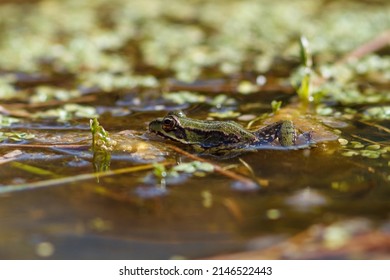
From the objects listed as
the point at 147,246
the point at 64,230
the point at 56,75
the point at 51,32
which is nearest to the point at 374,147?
the point at 147,246

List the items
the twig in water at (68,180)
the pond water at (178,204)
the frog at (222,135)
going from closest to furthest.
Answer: the pond water at (178,204), the twig in water at (68,180), the frog at (222,135)

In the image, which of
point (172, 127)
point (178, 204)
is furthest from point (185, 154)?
point (178, 204)

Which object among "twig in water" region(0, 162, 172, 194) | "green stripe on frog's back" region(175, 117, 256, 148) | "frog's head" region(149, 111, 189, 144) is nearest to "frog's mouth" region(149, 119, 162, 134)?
"frog's head" region(149, 111, 189, 144)

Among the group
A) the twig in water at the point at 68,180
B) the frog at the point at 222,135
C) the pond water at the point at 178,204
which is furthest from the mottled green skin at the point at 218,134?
the twig in water at the point at 68,180

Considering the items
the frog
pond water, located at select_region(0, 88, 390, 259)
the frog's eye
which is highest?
the frog's eye

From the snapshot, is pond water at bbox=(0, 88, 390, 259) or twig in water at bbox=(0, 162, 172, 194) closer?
pond water at bbox=(0, 88, 390, 259)

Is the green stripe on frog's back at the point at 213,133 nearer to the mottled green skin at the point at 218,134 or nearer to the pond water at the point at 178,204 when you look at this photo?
the mottled green skin at the point at 218,134

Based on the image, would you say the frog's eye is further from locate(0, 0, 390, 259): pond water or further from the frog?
locate(0, 0, 390, 259): pond water

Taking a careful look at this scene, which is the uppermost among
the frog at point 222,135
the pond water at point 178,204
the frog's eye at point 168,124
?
the frog's eye at point 168,124
